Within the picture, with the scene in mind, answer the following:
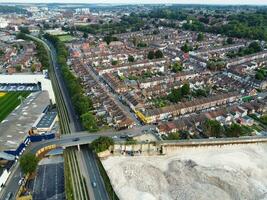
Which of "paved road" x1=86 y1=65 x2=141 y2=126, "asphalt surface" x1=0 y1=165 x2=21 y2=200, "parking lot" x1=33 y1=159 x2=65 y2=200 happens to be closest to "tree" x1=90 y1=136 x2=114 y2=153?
"parking lot" x1=33 y1=159 x2=65 y2=200

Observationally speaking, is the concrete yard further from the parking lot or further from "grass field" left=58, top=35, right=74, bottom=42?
"grass field" left=58, top=35, right=74, bottom=42

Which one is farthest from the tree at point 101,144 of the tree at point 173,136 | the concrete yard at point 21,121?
the concrete yard at point 21,121

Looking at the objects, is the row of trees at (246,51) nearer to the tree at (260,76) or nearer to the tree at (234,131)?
the tree at (260,76)

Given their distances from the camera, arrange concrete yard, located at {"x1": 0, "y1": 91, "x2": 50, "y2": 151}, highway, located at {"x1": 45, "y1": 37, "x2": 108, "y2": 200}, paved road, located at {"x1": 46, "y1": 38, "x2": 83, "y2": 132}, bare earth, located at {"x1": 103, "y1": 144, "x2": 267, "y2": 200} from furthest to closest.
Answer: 1. paved road, located at {"x1": 46, "y1": 38, "x2": 83, "y2": 132}
2. concrete yard, located at {"x1": 0, "y1": 91, "x2": 50, "y2": 151}
3. highway, located at {"x1": 45, "y1": 37, "x2": 108, "y2": 200}
4. bare earth, located at {"x1": 103, "y1": 144, "x2": 267, "y2": 200}

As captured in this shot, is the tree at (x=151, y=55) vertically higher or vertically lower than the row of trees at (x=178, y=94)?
lower

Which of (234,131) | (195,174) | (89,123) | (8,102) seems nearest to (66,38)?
(8,102)

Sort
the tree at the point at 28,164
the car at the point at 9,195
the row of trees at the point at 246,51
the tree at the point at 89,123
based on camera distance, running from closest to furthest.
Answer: the car at the point at 9,195 < the tree at the point at 28,164 < the tree at the point at 89,123 < the row of trees at the point at 246,51

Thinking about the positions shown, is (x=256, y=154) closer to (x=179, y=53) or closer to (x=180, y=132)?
(x=180, y=132)
